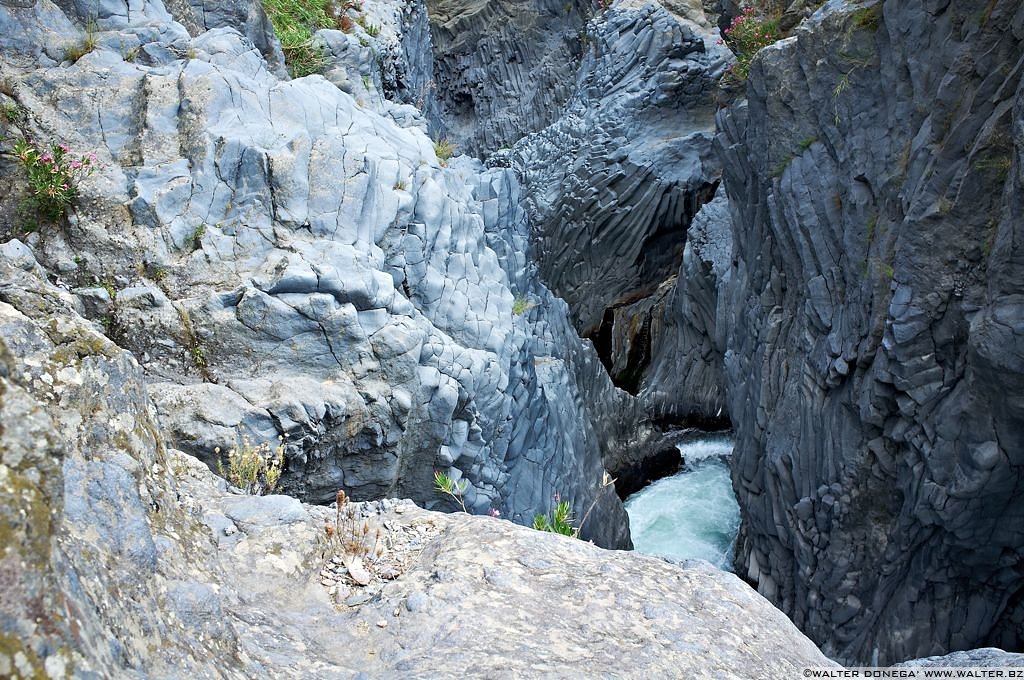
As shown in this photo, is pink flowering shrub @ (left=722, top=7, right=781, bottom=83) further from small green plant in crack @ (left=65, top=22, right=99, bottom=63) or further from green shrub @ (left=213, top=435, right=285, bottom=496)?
green shrub @ (left=213, top=435, right=285, bottom=496)

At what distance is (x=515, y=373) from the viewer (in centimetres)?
851

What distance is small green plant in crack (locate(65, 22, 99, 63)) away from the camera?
7039 millimetres

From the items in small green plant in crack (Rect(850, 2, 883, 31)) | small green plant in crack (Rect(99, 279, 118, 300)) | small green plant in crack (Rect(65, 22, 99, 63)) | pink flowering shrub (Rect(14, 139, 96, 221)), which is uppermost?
small green plant in crack (Rect(850, 2, 883, 31))

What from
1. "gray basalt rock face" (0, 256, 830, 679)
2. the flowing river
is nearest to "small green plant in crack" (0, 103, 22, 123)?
"gray basalt rock face" (0, 256, 830, 679)

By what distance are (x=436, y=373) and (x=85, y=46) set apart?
16.3 ft

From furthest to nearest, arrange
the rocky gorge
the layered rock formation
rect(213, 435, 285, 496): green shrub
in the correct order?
1. the layered rock formation
2. rect(213, 435, 285, 496): green shrub
3. the rocky gorge

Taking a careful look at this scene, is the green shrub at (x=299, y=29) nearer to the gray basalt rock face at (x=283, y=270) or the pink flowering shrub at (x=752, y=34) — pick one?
the gray basalt rock face at (x=283, y=270)

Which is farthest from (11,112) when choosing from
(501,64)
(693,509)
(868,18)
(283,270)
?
(501,64)

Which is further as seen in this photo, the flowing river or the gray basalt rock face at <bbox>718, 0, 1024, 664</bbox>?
the flowing river

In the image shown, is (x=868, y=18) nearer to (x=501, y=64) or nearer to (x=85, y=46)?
(x=85, y=46)

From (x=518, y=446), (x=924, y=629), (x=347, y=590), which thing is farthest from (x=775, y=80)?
(x=347, y=590)

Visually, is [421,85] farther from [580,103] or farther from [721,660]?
[721,660]

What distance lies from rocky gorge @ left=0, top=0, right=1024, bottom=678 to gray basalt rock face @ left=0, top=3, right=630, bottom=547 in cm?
3

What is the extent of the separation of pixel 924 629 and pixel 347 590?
7.26 m
